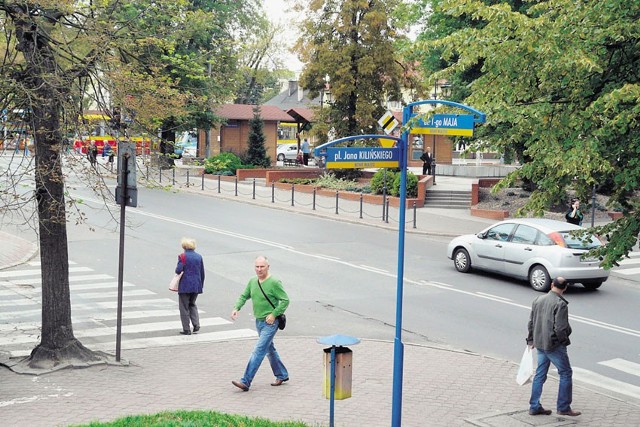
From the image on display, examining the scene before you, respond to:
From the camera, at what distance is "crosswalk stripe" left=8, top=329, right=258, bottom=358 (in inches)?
514

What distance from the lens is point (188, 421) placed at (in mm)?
7766

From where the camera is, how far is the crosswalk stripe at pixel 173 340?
1305cm

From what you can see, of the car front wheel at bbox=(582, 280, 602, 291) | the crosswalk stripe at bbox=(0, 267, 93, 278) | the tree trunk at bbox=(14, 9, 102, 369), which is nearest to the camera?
the tree trunk at bbox=(14, 9, 102, 369)

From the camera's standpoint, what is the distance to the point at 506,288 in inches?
723

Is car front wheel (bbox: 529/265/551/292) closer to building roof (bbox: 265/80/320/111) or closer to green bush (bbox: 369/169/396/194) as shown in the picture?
green bush (bbox: 369/169/396/194)

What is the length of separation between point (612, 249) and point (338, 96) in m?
31.7

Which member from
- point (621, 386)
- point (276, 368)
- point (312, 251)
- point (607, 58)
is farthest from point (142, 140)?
point (312, 251)

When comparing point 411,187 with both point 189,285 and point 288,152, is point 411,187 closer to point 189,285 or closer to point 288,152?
point 189,285

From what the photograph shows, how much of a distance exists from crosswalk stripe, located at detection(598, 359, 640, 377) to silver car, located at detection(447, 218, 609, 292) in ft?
14.2

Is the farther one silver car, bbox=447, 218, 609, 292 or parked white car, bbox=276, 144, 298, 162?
parked white car, bbox=276, 144, 298, 162

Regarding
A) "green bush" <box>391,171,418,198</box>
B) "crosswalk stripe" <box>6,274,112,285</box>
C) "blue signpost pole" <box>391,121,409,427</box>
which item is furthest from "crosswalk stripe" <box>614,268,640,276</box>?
"green bush" <box>391,171,418,198</box>

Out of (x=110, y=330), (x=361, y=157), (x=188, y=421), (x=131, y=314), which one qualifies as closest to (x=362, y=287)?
(x=131, y=314)

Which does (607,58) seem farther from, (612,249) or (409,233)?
(409,233)

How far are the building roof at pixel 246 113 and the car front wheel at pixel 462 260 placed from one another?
1402 inches
